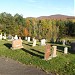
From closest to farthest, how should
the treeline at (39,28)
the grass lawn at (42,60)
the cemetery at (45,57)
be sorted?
the grass lawn at (42,60)
the cemetery at (45,57)
the treeline at (39,28)

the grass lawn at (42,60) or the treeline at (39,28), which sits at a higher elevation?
the treeline at (39,28)

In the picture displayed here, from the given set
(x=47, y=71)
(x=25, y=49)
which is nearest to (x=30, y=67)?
(x=47, y=71)

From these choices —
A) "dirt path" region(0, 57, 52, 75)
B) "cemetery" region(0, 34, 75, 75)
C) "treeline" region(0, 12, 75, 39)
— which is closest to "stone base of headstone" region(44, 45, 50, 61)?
"cemetery" region(0, 34, 75, 75)

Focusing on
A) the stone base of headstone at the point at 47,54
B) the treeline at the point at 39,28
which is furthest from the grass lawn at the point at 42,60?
the treeline at the point at 39,28

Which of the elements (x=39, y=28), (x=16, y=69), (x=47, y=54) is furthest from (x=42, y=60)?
(x=39, y=28)

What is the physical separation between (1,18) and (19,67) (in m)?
67.8

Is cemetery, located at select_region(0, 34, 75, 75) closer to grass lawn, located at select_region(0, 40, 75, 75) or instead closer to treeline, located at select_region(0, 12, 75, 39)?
grass lawn, located at select_region(0, 40, 75, 75)

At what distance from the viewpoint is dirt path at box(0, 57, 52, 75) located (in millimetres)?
17250

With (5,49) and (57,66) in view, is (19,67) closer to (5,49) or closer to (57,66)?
(57,66)

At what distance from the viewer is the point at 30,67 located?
19.1 metres

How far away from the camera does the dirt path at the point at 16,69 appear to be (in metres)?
17.2

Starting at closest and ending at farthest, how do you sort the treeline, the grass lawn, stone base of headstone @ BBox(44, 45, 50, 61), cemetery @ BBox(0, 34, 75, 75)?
1. the grass lawn
2. cemetery @ BBox(0, 34, 75, 75)
3. stone base of headstone @ BBox(44, 45, 50, 61)
4. the treeline

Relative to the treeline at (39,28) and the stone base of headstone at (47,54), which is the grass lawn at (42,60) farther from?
the treeline at (39,28)

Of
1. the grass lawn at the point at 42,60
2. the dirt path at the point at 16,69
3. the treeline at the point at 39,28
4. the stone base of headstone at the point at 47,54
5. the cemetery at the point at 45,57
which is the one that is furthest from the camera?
the treeline at the point at 39,28
